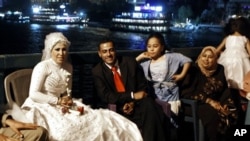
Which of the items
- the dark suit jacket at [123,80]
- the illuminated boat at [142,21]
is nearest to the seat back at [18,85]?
the dark suit jacket at [123,80]

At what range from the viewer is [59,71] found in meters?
3.52

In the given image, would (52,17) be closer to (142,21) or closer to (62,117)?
A: (142,21)

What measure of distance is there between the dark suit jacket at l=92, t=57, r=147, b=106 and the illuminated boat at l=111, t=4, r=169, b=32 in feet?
232

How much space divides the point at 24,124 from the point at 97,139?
64cm

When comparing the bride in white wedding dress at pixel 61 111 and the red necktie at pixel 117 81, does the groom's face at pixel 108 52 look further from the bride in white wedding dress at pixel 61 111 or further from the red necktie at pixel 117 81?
the bride in white wedding dress at pixel 61 111

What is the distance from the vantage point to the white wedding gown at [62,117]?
310 cm

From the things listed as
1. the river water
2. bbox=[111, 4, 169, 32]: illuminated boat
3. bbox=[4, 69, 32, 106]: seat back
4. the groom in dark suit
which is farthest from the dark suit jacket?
bbox=[111, 4, 169, 32]: illuminated boat

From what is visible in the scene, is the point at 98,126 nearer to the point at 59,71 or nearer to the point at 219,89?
the point at 59,71

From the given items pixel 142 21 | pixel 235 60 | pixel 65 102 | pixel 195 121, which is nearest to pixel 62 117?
pixel 65 102

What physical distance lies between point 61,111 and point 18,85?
1.50 feet

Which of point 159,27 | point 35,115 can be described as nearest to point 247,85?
point 35,115

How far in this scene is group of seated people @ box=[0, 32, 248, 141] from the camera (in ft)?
10.5

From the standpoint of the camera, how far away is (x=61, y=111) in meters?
3.26

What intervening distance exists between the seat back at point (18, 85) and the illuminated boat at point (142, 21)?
71.4m
